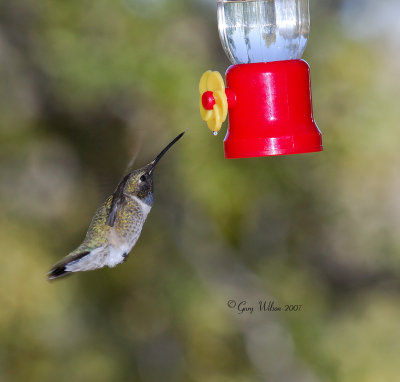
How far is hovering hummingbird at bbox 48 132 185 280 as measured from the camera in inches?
116

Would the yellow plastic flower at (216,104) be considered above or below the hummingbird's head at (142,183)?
above

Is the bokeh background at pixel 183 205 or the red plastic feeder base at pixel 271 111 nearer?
the red plastic feeder base at pixel 271 111

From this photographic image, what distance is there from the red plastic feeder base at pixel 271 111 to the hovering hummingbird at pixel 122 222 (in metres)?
0.40

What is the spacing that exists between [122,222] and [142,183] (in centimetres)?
19

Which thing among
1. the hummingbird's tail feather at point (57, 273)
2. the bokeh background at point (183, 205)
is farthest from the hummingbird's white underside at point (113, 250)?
the bokeh background at point (183, 205)

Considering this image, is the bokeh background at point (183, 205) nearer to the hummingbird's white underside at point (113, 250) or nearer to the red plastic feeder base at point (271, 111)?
the hummingbird's white underside at point (113, 250)

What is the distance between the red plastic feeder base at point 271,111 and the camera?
2.66 metres

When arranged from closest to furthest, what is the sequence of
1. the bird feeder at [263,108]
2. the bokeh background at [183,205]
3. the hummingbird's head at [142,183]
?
the bird feeder at [263,108], the hummingbird's head at [142,183], the bokeh background at [183,205]

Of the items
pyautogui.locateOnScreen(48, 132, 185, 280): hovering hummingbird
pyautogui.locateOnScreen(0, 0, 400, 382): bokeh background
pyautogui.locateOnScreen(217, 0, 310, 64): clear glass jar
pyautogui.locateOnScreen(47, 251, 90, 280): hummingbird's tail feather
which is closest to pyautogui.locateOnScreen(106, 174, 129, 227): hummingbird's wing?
pyautogui.locateOnScreen(48, 132, 185, 280): hovering hummingbird

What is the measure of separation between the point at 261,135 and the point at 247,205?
2941 millimetres

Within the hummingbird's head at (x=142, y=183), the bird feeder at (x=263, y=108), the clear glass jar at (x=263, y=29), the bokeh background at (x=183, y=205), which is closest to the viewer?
the bird feeder at (x=263, y=108)

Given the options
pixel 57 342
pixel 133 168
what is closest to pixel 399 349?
pixel 57 342

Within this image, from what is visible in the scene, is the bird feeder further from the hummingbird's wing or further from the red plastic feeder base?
the hummingbird's wing

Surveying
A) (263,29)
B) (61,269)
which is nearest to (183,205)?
(263,29)
